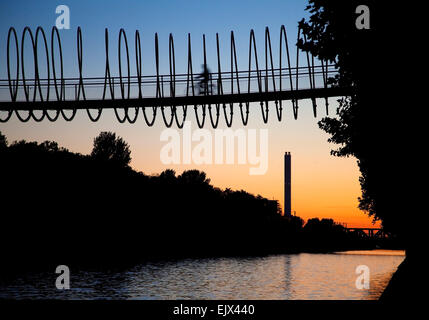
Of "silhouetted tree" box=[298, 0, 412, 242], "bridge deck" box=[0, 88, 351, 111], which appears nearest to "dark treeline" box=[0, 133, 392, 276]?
"bridge deck" box=[0, 88, 351, 111]

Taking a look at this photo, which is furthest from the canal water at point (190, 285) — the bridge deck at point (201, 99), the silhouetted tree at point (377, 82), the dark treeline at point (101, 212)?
the silhouetted tree at point (377, 82)

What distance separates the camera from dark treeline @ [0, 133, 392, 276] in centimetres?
8956

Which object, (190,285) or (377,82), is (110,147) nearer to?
(190,285)

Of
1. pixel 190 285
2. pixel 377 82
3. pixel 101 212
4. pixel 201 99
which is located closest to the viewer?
pixel 377 82

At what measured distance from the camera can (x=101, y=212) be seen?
103m

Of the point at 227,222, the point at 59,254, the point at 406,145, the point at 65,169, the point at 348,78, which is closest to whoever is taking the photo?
the point at 406,145

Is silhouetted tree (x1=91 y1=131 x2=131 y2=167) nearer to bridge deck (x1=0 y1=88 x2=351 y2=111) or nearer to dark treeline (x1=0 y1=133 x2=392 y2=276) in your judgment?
dark treeline (x1=0 y1=133 x2=392 y2=276)

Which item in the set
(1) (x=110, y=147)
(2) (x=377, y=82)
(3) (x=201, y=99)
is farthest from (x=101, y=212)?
(2) (x=377, y=82)

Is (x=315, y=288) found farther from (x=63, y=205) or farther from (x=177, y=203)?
(x=177, y=203)

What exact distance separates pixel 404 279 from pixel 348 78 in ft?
28.7

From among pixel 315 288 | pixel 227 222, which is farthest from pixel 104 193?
pixel 315 288
